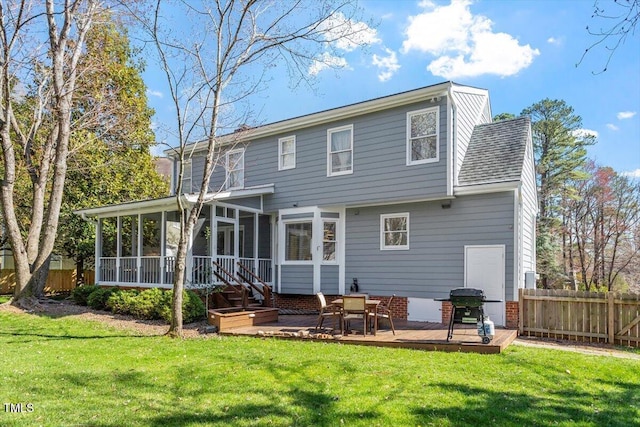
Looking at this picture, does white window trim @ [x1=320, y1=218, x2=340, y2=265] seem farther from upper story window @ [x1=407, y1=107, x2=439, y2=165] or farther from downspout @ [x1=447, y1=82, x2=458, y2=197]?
downspout @ [x1=447, y1=82, x2=458, y2=197]

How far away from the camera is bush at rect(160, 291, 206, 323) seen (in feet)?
36.3

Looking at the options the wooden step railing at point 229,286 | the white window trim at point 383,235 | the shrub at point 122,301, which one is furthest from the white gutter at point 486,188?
the shrub at point 122,301

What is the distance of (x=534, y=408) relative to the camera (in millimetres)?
5047

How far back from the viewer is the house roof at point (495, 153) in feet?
37.0

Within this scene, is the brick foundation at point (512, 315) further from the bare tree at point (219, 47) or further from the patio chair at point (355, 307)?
the bare tree at point (219, 47)

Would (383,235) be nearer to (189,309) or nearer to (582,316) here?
(582,316)

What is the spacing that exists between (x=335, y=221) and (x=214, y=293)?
426 cm

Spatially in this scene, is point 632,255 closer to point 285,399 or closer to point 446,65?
point 446,65

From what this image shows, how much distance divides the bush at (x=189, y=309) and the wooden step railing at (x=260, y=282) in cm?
227

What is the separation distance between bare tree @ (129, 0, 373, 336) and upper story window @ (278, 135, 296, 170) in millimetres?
4145

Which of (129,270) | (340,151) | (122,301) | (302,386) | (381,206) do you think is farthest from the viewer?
(129,270)

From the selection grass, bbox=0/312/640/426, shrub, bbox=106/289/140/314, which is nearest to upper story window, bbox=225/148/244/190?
shrub, bbox=106/289/140/314

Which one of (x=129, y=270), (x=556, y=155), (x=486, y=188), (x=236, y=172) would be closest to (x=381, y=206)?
(x=486, y=188)

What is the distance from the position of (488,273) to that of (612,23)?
27.4ft
